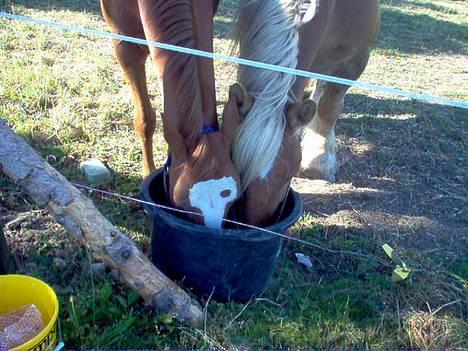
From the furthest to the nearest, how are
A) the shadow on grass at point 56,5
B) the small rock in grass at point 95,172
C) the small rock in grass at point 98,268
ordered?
the shadow on grass at point 56,5, the small rock in grass at point 95,172, the small rock in grass at point 98,268

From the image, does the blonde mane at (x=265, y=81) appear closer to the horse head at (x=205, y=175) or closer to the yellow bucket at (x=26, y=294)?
the horse head at (x=205, y=175)

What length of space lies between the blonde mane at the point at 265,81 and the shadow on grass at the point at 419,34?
16.6 feet

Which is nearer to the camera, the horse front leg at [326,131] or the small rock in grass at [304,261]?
the small rock in grass at [304,261]

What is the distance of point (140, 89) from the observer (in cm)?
320

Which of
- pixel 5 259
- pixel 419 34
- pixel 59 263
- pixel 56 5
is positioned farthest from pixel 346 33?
pixel 419 34

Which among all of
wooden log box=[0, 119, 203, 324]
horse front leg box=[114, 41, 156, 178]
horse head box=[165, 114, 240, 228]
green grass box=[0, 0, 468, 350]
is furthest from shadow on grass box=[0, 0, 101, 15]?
horse head box=[165, 114, 240, 228]

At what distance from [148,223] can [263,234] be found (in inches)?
36.6

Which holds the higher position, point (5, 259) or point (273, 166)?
point (273, 166)

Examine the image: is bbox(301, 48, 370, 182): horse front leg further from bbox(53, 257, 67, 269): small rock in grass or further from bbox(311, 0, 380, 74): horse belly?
bbox(53, 257, 67, 269): small rock in grass

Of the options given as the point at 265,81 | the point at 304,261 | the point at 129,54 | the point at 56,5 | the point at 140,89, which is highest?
the point at 265,81

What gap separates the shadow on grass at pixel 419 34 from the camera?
24.1ft

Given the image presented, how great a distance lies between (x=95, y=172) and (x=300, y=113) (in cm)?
153

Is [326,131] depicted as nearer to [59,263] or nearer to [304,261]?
[304,261]

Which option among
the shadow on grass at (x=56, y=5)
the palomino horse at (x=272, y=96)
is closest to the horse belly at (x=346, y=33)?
the palomino horse at (x=272, y=96)
